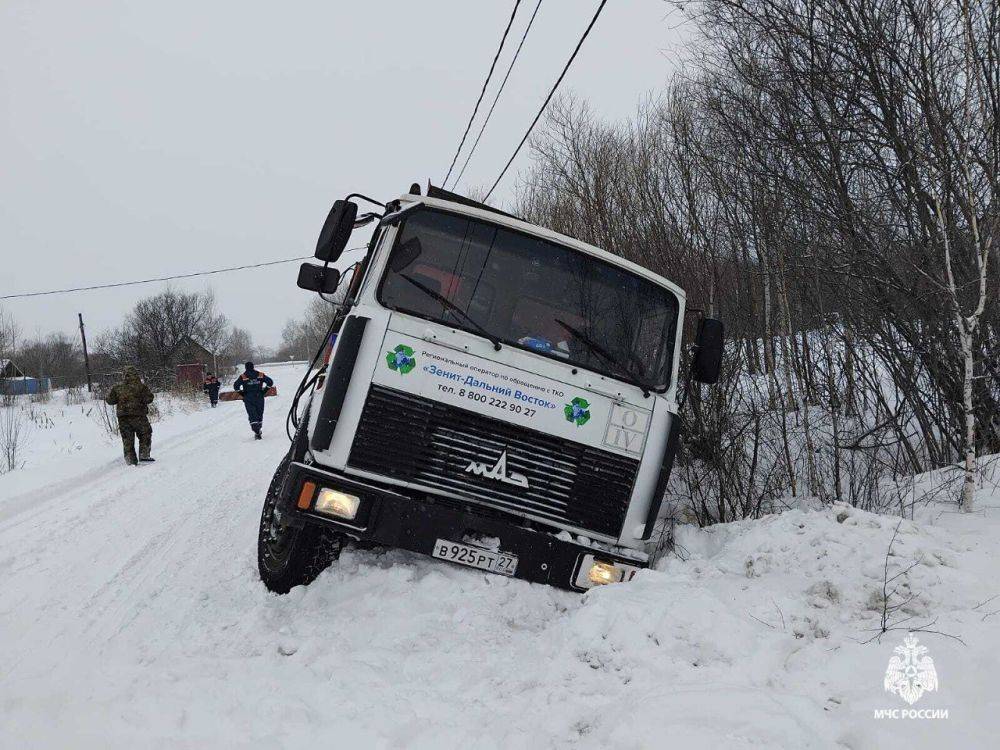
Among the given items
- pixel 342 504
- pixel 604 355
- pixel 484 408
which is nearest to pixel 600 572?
pixel 484 408

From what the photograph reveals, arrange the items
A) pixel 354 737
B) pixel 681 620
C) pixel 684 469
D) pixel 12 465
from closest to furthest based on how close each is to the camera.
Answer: pixel 354 737, pixel 681 620, pixel 684 469, pixel 12 465

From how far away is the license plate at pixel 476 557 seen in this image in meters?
3.28

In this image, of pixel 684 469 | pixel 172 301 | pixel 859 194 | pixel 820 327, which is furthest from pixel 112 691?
pixel 172 301

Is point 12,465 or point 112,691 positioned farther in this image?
point 12,465

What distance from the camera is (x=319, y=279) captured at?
4.02 meters

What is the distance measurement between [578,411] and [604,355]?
0.45m

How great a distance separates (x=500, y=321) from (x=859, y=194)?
3.89 meters

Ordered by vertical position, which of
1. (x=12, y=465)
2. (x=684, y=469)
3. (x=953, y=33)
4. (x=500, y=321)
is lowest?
(x=12, y=465)

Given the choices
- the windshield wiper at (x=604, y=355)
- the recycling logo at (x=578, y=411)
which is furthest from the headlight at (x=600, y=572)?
the windshield wiper at (x=604, y=355)

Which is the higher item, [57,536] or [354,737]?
[354,737]

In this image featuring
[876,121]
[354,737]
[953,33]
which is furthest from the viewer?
[876,121]

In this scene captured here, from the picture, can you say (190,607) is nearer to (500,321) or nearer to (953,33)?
(500,321)

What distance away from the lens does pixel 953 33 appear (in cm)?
447

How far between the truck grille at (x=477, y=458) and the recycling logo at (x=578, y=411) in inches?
5.3
